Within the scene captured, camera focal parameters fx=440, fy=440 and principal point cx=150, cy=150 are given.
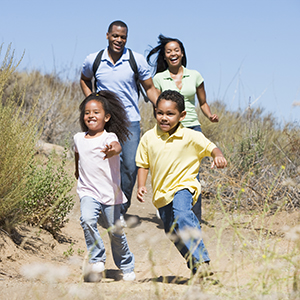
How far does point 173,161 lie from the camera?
3.50 m

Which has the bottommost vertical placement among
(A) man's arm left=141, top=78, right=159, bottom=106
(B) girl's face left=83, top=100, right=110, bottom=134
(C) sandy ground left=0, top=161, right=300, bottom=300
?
(C) sandy ground left=0, top=161, right=300, bottom=300

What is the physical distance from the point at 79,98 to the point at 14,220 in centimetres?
914

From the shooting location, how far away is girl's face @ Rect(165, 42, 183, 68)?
17.1 feet

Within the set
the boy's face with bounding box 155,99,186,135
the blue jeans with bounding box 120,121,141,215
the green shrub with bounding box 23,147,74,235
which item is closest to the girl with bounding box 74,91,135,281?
the boy's face with bounding box 155,99,186,135

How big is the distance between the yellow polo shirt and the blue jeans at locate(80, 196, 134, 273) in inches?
15.3

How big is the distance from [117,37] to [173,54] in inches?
28.6

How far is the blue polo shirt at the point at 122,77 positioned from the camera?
15.8ft

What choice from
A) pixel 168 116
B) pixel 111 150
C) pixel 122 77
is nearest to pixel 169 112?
pixel 168 116

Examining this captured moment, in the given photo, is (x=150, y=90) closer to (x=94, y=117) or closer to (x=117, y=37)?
(x=117, y=37)

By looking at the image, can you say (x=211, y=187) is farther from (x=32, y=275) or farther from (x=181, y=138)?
(x=32, y=275)

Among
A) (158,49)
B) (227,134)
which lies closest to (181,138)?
(158,49)

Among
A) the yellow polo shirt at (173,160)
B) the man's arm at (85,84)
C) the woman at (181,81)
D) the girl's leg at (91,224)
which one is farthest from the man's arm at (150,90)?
the girl's leg at (91,224)

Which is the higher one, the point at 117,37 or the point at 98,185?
the point at 117,37

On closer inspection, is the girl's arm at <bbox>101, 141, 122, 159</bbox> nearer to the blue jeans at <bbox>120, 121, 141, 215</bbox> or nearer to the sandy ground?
the sandy ground
